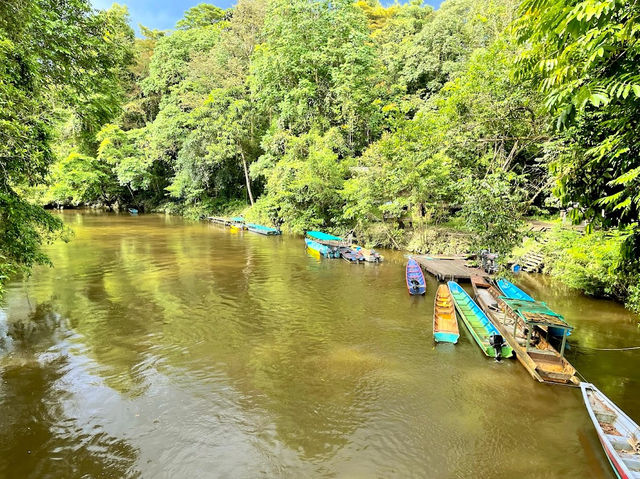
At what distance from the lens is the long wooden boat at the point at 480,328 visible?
34.7 ft

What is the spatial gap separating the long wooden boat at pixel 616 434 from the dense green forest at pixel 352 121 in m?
3.00

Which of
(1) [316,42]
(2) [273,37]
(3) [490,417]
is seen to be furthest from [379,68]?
(3) [490,417]

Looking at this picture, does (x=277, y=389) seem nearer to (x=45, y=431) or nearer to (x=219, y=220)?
(x=45, y=431)

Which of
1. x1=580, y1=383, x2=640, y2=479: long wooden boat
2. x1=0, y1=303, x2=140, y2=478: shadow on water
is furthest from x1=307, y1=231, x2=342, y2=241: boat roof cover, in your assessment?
x1=580, y1=383, x2=640, y2=479: long wooden boat

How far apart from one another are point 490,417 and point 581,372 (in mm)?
3757

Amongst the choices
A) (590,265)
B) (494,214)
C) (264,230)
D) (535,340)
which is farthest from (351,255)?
(535,340)

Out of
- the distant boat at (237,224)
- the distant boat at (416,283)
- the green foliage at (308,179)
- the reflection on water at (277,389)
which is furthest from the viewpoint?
the distant boat at (237,224)

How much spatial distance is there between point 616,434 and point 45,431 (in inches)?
427

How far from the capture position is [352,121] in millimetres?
33500

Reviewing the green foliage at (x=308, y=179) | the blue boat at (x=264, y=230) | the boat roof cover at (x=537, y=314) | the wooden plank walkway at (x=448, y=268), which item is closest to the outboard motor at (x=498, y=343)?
the boat roof cover at (x=537, y=314)

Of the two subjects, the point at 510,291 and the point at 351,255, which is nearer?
the point at 510,291

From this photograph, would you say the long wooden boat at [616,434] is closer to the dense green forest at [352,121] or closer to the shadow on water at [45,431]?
the dense green forest at [352,121]

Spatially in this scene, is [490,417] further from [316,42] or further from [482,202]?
[316,42]

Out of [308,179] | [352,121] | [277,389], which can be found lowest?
[277,389]
